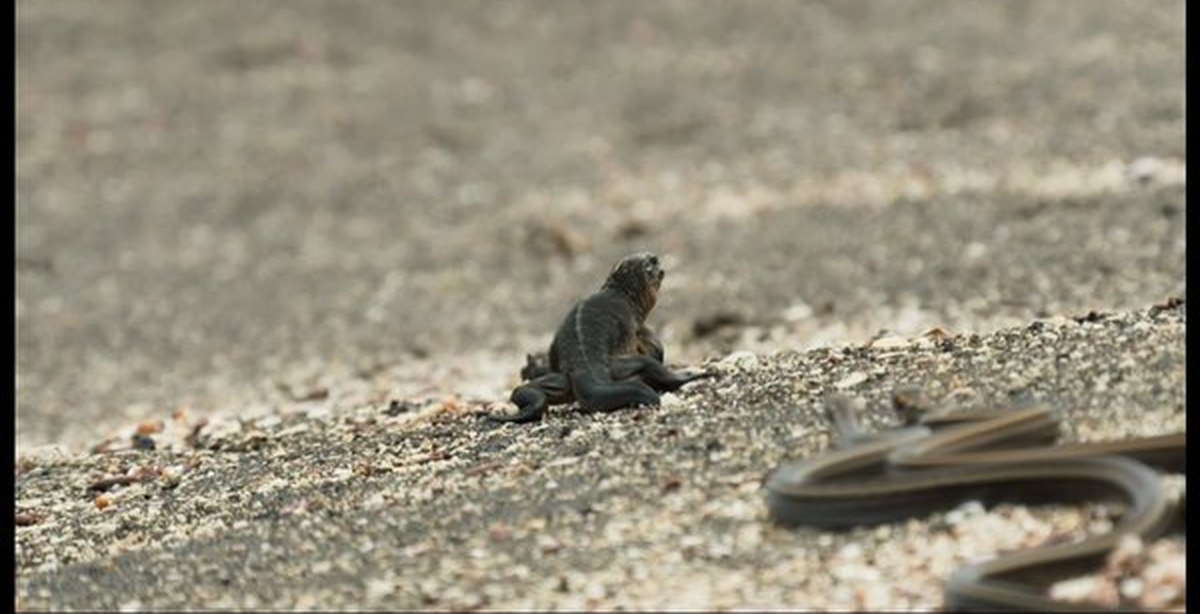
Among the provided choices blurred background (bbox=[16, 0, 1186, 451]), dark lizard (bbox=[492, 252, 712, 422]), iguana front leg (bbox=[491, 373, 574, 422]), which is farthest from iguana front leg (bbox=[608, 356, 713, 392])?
blurred background (bbox=[16, 0, 1186, 451])

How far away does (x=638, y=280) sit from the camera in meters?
9.12

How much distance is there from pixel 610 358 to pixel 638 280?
0.56 m

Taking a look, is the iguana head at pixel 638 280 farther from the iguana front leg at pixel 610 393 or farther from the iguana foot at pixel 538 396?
the iguana front leg at pixel 610 393

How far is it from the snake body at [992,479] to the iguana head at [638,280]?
233cm

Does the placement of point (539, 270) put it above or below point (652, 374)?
above

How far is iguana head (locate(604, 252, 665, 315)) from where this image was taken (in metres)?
9.12

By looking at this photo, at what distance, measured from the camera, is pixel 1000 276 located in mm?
14523

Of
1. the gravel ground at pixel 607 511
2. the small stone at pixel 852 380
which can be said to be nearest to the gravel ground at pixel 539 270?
the gravel ground at pixel 607 511

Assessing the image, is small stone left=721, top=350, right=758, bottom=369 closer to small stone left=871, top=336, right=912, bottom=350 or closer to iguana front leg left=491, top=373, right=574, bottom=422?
small stone left=871, top=336, right=912, bottom=350

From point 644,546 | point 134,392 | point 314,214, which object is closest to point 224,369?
point 134,392

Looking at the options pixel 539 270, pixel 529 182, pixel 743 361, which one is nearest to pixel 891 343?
pixel 743 361

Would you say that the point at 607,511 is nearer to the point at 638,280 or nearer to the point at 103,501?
the point at 638,280

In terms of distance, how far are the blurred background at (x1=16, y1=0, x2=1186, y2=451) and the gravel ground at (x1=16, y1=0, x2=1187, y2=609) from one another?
52 millimetres

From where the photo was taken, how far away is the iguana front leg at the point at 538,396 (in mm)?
8547
